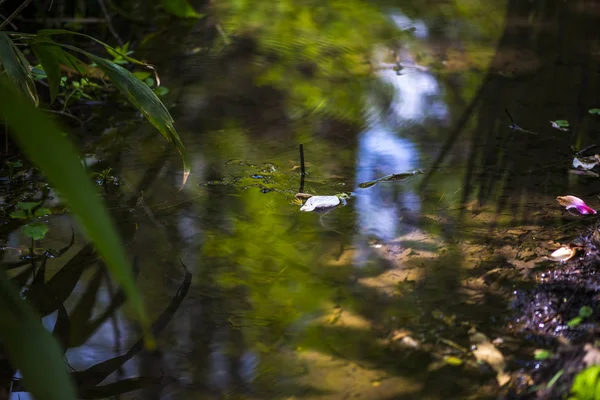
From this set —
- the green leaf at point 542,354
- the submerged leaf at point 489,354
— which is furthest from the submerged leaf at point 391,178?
the green leaf at point 542,354

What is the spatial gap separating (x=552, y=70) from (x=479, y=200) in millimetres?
1043

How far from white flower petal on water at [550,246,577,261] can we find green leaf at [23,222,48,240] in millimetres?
1114

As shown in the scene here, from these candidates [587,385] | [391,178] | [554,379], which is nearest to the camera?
[587,385]

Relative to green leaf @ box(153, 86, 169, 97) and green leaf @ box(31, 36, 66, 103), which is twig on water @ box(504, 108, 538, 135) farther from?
green leaf @ box(31, 36, 66, 103)

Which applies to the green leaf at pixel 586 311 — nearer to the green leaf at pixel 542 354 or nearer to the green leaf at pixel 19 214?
the green leaf at pixel 542 354

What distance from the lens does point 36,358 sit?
539 mm

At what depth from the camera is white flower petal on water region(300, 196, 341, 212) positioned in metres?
1.54

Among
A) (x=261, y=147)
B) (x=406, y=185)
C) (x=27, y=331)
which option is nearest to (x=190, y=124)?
(x=261, y=147)

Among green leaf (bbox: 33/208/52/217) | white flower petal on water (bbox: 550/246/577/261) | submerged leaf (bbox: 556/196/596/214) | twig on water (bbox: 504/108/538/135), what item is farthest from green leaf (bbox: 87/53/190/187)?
twig on water (bbox: 504/108/538/135)

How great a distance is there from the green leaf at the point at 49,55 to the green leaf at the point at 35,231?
1.07 feet

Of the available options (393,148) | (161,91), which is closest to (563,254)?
(393,148)

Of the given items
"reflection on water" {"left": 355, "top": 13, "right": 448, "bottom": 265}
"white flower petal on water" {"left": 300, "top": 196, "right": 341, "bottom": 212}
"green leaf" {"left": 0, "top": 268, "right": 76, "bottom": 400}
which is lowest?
"reflection on water" {"left": 355, "top": 13, "right": 448, "bottom": 265}

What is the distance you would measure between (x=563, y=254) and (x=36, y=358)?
1.04 m

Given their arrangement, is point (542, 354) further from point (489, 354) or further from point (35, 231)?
point (35, 231)
